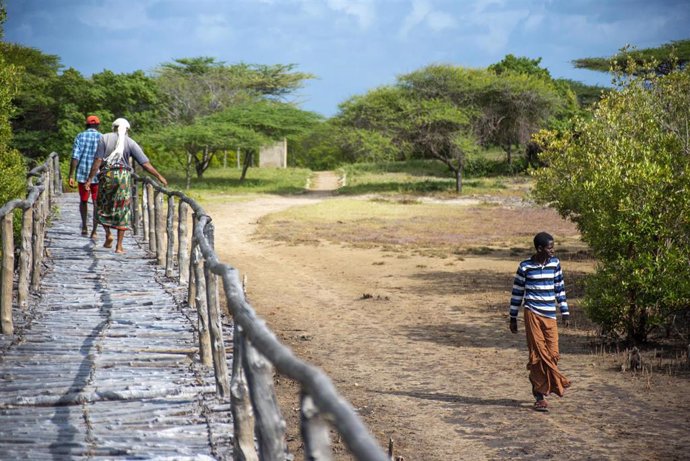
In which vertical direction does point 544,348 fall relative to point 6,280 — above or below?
below

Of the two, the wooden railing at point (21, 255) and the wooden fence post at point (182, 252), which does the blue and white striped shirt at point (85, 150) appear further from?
the wooden fence post at point (182, 252)

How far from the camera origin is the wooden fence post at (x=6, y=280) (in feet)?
28.7

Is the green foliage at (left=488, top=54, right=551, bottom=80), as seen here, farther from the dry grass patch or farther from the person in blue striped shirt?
the person in blue striped shirt

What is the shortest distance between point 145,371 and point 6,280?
222 centimetres

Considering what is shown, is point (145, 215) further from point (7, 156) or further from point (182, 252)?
point (182, 252)

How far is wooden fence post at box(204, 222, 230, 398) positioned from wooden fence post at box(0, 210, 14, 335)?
2.20 meters

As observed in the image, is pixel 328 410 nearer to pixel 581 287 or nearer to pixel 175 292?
pixel 175 292

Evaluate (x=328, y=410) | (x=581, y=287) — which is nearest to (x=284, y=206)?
(x=581, y=287)

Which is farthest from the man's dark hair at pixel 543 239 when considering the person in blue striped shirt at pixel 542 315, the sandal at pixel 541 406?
the sandal at pixel 541 406

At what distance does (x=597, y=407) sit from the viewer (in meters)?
9.59

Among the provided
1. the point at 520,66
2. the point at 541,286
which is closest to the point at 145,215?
the point at 541,286

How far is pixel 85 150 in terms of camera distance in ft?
47.6

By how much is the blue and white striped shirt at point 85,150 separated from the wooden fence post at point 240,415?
932 cm

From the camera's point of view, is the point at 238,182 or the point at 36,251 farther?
the point at 238,182
